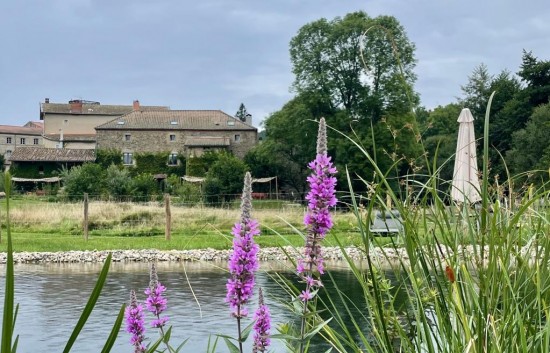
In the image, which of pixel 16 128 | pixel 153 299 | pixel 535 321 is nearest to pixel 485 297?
pixel 535 321

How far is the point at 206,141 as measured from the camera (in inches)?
2032

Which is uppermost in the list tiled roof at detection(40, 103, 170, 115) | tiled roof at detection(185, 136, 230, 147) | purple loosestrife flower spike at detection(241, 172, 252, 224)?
tiled roof at detection(40, 103, 170, 115)

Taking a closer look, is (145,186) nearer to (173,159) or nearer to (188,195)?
(188,195)

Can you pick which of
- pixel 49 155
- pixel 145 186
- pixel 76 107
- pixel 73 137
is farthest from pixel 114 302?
pixel 76 107

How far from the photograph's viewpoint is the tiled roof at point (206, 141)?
168ft

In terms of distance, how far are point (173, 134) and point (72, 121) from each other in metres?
19.4

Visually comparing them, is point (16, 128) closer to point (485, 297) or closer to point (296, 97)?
point (296, 97)

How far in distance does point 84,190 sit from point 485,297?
131 feet

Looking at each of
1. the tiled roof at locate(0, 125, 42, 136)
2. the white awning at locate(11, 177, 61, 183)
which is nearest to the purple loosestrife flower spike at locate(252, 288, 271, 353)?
the white awning at locate(11, 177, 61, 183)

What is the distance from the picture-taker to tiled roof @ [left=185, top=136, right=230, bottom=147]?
51.2m

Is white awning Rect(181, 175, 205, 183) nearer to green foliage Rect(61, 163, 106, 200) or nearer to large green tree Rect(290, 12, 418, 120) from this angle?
green foliage Rect(61, 163, 106, 200)

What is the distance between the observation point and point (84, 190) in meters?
40.0

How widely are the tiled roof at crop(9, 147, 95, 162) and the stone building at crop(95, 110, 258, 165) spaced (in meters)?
2.80

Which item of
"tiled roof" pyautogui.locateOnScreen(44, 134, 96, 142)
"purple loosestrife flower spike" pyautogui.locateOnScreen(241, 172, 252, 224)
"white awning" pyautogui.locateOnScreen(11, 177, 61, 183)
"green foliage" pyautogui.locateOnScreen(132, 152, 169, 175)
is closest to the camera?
"purple loosestrife flower spike" pyautogui.locateOnScreen(241, 172, 252, 224)
